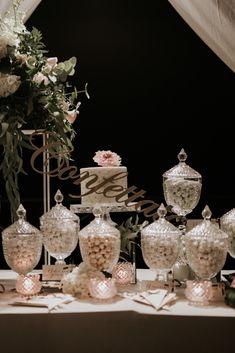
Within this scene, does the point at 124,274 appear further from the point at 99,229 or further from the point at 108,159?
the point at 108,159

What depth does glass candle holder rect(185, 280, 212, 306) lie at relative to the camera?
1.57 metres

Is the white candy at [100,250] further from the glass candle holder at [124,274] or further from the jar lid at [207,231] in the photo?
the jar lid at [207,231]

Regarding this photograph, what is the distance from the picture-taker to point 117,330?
1.48 meters

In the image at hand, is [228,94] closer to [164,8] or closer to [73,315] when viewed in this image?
[164,8]

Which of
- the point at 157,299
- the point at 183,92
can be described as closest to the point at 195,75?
the point at 183,92

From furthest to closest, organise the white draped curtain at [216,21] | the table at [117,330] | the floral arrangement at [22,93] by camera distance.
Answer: the white draped curtain at [216,21]
the floral arrangement at [22,93]
the table at [117,330]

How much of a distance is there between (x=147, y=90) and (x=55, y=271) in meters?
1.91

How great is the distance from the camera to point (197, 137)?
341cm

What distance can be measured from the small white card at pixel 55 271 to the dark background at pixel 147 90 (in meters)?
1.64

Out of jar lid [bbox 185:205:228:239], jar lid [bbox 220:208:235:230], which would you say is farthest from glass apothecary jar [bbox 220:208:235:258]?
jar lid [bbox 185:205:228:239]

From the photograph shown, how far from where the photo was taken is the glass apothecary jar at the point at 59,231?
1.84 metres

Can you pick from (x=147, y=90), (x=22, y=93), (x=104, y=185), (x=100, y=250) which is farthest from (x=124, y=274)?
(x=147, y=90)

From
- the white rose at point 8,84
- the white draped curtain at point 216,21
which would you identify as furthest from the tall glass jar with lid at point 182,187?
the white draped curtain at point 216,21

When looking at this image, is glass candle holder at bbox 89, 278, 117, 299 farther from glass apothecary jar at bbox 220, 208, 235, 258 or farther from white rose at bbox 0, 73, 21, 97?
white rose at bbox 0, 73, 21, 97
